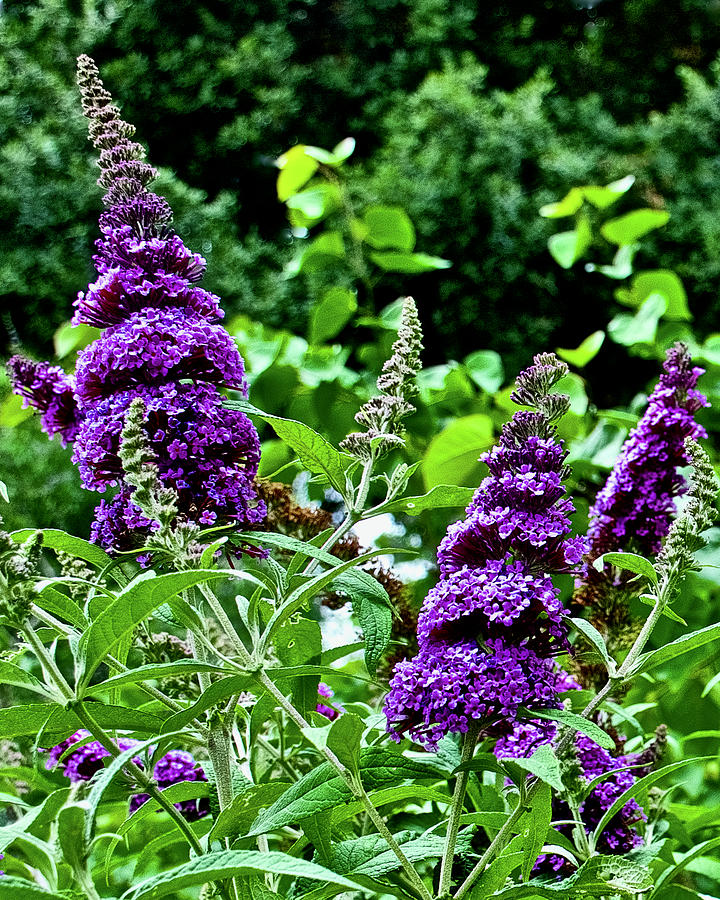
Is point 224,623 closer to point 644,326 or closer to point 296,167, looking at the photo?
point 644,326

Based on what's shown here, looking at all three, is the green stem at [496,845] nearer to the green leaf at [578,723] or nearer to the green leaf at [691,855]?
the green leaf at [578,723]

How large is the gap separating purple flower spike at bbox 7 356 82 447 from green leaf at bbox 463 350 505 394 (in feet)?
5.10

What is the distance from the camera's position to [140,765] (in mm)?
1108

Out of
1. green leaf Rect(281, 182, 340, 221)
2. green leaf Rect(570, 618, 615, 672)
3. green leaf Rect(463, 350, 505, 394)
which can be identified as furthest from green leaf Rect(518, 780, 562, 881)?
green leaf Rect(281, 182, 340, 221)

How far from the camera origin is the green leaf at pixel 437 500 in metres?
0.86

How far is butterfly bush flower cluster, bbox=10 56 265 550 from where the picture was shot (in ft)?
2.84

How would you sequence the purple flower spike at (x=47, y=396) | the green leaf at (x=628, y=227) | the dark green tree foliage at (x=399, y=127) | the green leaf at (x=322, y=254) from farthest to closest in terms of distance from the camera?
the dark green tree foliage at (x=399, y=127), the green leaf at (x=628, y=227), the green leaf at (x=322, y=254), the purple flower spike at (x=47, y=396)

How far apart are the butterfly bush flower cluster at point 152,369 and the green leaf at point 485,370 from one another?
1621 millimetres

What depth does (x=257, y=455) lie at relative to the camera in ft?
3.01

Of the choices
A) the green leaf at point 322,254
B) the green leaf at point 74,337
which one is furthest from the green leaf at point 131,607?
the green leaf at point 322,254

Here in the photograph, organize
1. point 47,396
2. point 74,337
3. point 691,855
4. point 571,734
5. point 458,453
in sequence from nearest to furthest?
1. point 571,734
2. point 691,855
3. point 47,396
4. point 458,453
5. point 74,337

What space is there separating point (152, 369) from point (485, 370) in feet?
5.82

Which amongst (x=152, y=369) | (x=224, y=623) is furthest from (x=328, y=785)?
(x=152, y=369)

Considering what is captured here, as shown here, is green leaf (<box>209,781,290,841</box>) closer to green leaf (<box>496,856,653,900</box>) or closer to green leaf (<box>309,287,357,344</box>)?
green leaf (<box>496,856,653,900</box>)
